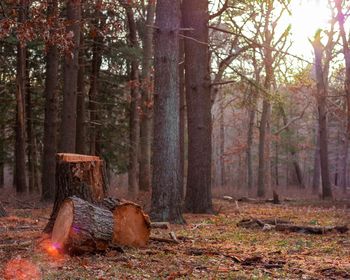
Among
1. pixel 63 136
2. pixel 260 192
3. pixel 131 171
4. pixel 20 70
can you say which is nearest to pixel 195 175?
pixel 63 136

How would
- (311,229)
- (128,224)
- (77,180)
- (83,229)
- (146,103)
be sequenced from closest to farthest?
(83,229) < (128,224) < (77,180) < (311,229) < (146,103)

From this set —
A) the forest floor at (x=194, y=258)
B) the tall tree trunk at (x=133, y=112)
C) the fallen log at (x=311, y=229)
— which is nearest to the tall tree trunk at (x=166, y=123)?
the forest floor at (x=194, y=258)

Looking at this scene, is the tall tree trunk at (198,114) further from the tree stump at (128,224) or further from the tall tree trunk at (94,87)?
the tall tree trunk at (94,87)

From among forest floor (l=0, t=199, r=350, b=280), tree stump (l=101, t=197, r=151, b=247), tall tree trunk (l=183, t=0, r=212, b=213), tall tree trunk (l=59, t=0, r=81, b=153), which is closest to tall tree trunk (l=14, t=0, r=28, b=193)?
tall tree trunk (l=59, t=0, r=81, b=153)

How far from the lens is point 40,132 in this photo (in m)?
29.2

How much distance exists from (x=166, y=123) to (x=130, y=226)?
11.7 feet

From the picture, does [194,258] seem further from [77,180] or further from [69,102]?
[69,102]

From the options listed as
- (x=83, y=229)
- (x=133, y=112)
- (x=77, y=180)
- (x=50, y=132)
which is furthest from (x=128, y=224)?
(x=133, y=112)

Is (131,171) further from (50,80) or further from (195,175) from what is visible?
(195,175)

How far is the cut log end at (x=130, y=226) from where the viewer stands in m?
8.01

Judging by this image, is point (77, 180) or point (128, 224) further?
point (77, 180)

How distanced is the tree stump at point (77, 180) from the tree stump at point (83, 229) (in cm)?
77

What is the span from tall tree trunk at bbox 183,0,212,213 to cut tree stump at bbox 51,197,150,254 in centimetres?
629

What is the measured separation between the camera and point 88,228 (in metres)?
7.05
